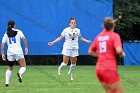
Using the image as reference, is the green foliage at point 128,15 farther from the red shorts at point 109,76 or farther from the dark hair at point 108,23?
the red shorts at point 109,76

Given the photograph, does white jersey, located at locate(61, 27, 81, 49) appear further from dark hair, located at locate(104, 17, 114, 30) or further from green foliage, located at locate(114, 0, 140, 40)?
green foliage, located at locate(114, 0, 140, 40)

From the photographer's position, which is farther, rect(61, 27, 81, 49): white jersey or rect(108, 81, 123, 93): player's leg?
rect(61, 27, 81, 49): white jersey

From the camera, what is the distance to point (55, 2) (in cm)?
2961

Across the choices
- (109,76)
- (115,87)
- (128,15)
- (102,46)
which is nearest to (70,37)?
(102,46)

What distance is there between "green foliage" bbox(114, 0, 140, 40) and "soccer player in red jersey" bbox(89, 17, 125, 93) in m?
28.7

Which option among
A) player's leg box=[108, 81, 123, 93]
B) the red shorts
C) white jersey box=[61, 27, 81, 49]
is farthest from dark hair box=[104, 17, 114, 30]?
white jersey box=[61, 27, 81, 49]

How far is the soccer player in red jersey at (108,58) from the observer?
935cm

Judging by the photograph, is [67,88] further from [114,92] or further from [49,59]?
[49,59]

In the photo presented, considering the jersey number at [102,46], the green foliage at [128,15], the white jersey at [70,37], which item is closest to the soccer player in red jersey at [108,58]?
the jersey number at [102,46]

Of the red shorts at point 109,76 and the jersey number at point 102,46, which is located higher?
the jersey number at point 102,46

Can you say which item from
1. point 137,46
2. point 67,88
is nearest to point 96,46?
point 67,88

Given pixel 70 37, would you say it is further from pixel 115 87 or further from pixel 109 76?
pixel 115 87

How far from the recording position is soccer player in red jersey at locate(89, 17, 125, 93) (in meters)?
9.35

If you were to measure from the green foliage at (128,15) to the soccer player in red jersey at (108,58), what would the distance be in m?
28.7
